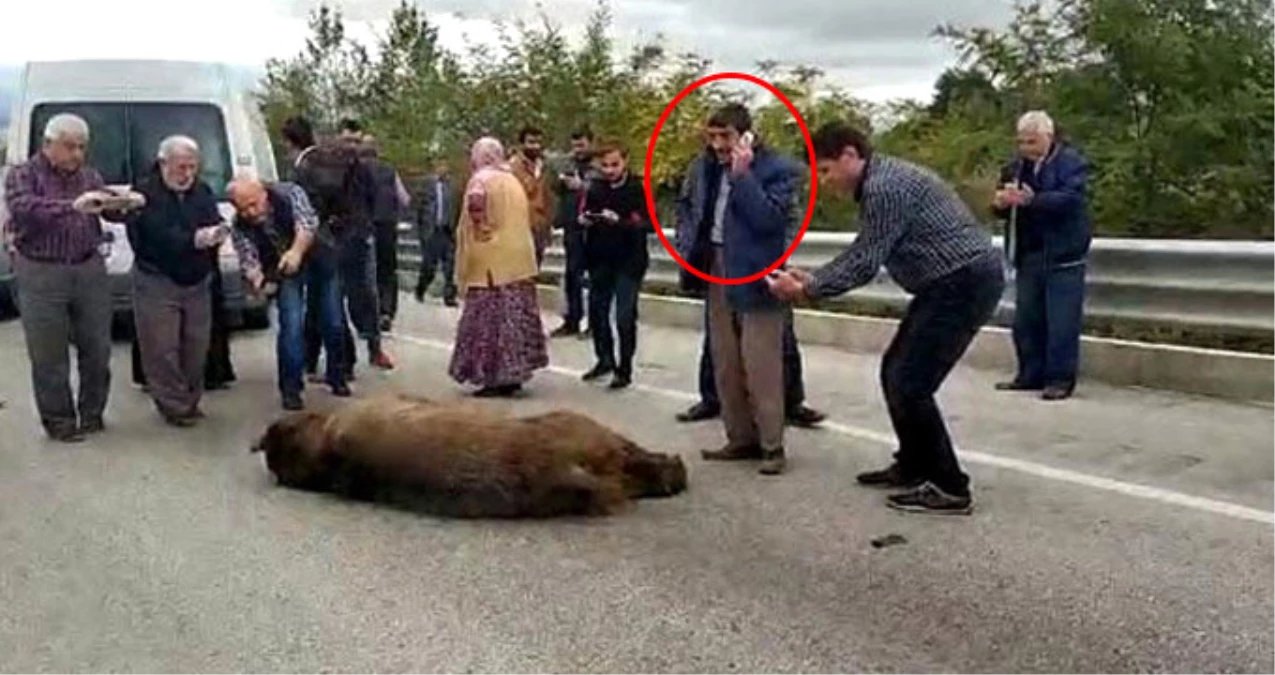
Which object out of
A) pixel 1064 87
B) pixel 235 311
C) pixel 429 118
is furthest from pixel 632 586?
pixel 429 118

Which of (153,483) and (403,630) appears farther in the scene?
(153,483)

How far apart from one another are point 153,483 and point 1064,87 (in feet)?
27.6

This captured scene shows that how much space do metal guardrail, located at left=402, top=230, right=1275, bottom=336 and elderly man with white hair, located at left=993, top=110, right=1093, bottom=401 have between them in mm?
663

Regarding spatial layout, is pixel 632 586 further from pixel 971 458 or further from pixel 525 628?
pixel 971 458

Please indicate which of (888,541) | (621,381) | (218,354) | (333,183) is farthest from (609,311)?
(888,541)

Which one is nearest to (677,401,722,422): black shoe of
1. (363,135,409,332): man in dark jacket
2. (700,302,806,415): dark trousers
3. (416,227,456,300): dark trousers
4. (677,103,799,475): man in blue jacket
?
(700,302,806,415): dark trousers

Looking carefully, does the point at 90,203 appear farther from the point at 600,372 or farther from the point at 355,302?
the point at 600,372

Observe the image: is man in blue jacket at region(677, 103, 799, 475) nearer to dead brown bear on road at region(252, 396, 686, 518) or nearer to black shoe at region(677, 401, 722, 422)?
dead brown bear on road at region(252, 396, 686, 518)

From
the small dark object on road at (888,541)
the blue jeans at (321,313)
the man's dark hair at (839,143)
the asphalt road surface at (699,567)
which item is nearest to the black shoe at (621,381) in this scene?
the blue jeans at (321,313)

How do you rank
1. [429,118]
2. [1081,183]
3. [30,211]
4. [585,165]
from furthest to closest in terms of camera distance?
1. [429,118]
2. [585,165]
3. [1081,183]
4. [30,211]

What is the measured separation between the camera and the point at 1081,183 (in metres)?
10.6

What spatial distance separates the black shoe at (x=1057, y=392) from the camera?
34.0 feet

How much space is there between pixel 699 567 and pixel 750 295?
218 centimetres

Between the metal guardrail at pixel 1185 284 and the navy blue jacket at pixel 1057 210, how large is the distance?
71 cm
